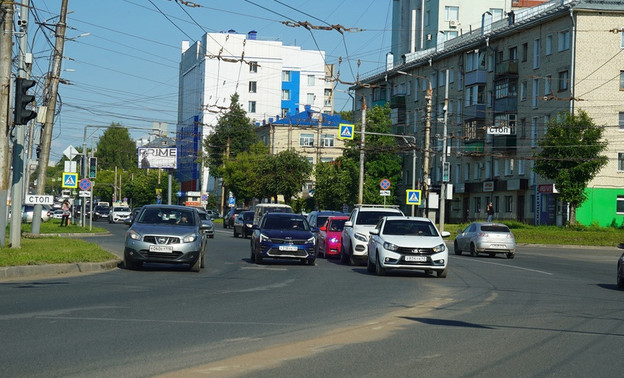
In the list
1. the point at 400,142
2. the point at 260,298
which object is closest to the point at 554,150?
the point at 400,142

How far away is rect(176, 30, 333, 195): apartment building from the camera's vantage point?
113375mm

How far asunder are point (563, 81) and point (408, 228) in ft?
129

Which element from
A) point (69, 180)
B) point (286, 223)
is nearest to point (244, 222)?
point (69, 180)

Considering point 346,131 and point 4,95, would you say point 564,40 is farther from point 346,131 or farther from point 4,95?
point 4,95

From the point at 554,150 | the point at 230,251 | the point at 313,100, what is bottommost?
the point at 230,251

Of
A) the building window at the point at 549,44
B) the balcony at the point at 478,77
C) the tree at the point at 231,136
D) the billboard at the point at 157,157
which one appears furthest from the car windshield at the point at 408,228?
the tree at the point at 231,136

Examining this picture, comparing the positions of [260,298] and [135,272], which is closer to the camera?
[260,298]

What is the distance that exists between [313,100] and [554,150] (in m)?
70.6

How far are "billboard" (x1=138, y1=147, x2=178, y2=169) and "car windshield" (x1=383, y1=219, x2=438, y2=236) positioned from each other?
60.9 m

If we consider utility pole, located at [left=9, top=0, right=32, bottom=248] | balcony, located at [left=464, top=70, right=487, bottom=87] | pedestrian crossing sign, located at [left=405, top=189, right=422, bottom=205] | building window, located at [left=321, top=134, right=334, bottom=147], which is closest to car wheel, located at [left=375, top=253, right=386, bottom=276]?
utility pole, located at [left=9, top=0, right=32, bottom=248]

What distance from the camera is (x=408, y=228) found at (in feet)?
78.0

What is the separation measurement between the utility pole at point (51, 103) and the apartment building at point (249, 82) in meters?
72.6

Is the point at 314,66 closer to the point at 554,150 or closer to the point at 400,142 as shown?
the point at 400,142

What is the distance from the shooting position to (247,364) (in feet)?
28.3
